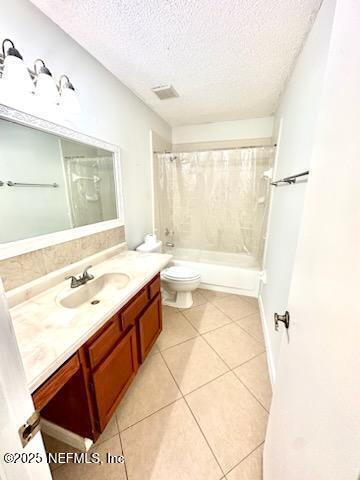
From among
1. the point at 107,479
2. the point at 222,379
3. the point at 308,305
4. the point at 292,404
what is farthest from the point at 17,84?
the point at 222,379

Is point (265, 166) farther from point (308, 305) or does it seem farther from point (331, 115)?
point (308, 305)

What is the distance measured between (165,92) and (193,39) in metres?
0.69

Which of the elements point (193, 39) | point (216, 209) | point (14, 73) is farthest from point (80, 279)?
point (216, 209)

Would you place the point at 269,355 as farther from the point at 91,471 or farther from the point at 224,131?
the point at 224,131

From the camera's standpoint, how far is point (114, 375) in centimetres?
112

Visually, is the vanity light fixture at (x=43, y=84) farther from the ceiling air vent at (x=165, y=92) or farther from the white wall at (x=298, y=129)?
the white wall at (x=298, y=129)

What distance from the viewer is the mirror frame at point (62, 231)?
99cm

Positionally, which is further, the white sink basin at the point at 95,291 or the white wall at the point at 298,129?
the white sink basin at the point at 95,291

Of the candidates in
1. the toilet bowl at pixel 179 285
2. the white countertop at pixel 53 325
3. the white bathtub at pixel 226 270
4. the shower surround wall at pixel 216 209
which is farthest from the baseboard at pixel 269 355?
the white countertop at pixel 53 325

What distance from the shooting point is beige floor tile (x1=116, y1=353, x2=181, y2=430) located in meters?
1.26

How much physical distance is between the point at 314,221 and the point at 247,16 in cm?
135

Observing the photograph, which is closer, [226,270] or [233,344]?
[233,344]

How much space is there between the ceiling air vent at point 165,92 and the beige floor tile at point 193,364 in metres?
2.45

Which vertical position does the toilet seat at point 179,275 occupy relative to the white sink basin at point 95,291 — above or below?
→ below
